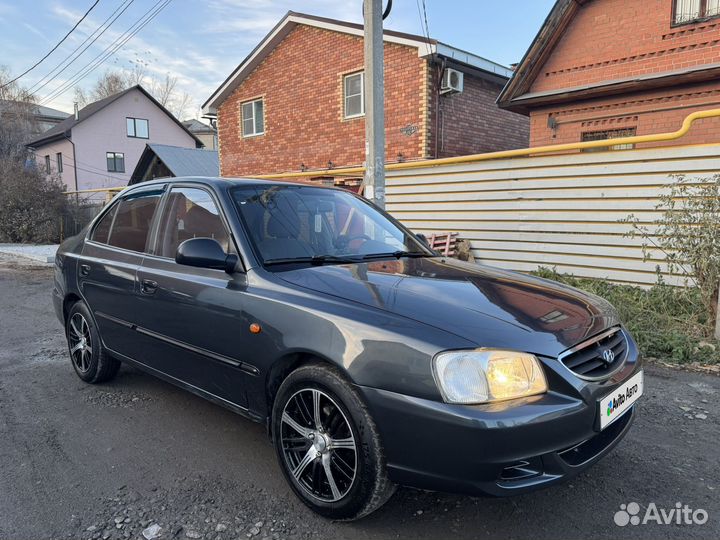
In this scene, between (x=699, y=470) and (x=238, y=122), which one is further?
(x=238, y=122)

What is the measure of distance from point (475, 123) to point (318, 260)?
39.5ft

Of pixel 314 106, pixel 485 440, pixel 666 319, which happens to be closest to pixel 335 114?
pixel 314 106

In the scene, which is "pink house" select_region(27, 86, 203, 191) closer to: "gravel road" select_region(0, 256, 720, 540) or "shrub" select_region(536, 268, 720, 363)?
"gravel road" select_region(0, 256, 720, 540)

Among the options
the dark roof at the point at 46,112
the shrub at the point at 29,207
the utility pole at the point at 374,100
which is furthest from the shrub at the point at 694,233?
the dark roof at the point at 46,112

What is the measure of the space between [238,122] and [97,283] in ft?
49.3

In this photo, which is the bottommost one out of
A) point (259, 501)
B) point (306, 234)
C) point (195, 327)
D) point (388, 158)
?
point (259, 501)

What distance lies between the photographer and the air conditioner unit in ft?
40.6

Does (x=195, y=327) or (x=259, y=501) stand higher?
(x=195, y=327)

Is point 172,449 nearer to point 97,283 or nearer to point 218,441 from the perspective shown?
point 218,441

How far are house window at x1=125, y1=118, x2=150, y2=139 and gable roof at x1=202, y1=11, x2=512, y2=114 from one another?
22223mm

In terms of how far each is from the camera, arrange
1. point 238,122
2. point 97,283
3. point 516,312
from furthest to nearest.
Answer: point 238,122 → point 97,283 → point 516,312

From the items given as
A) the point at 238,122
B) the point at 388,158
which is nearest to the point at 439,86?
the point at 388,158

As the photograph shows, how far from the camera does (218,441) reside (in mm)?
3279

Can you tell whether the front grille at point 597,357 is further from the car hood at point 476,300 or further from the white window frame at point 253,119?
the white window frame at point 253,119
